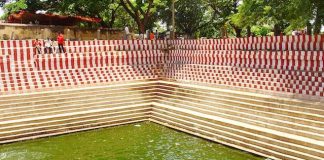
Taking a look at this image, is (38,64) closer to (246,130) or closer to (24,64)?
(24,64)

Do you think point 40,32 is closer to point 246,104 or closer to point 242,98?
point 242,98

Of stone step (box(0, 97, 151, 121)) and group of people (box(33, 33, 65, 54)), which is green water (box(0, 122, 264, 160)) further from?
group of people (box(33, 33, 65, 54))

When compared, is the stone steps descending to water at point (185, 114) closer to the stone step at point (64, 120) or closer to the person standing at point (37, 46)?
the stone step at point (64, 120)

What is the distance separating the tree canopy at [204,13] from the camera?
41.4ft

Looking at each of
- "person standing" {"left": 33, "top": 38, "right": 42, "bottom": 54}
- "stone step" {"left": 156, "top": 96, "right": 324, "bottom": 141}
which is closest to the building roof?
"person standing" {"left": 33, "top": 38, "right": 42, "bottom": 54}

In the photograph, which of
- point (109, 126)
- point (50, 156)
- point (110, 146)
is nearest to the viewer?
point (50, 156)

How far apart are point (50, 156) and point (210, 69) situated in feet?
21.1

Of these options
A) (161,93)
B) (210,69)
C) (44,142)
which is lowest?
(44,142)

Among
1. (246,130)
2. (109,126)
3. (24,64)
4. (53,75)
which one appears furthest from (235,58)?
(24,64)

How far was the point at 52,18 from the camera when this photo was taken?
24.0 metres

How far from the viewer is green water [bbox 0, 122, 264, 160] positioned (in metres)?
8.78

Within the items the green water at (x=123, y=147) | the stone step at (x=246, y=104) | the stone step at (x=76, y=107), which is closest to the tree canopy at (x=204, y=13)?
the stone step at (x=246, y=104)

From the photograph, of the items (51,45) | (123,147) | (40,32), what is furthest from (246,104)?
(40,32)

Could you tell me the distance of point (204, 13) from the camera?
35.4 metres
